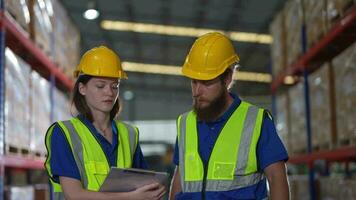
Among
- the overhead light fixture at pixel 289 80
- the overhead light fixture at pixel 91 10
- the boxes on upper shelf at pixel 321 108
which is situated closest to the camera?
the boxes on upper shelf at pixel 321 108

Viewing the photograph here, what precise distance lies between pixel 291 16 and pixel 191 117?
4.77 m

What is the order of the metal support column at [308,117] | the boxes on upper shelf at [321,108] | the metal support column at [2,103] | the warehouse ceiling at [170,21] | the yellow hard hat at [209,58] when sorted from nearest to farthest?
the yellow hard hat at [209,58] < the metal support column at [2,103] < the boxes on upper shelf at [321,108] < the metal support column at [308,117] < the warehouse ceiling at [170,21]

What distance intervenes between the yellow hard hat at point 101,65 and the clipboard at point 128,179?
1.96 feet

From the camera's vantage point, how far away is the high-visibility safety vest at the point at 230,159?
100.0 inches

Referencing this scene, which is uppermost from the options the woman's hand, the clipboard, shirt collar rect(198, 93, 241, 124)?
shirt collar rect(198, 93, 241, 124)

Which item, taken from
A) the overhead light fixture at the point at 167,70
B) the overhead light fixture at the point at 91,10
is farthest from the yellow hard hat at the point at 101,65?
the overhead light fixture at the point at 167,70

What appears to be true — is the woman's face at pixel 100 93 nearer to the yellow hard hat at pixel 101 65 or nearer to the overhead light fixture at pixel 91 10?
the yellow hard hat at pixel 101 65

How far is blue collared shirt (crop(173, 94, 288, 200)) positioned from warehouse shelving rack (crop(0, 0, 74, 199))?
2.43 meters

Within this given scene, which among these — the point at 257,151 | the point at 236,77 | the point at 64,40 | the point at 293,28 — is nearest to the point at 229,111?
the point at 257,151

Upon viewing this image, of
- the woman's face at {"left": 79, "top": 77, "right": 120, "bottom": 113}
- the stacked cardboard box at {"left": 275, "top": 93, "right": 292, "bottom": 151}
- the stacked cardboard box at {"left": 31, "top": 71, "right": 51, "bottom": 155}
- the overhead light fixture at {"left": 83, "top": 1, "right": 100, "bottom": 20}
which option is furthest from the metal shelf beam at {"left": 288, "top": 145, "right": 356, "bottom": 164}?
the overhead light fixture at {"left": 83, "top": 1, "right": 100, "bottom": 20}

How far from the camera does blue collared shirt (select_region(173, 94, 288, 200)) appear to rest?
8.21ft

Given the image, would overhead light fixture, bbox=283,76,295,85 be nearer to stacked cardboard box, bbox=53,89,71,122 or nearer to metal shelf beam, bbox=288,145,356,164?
metal shelf beam, bbox=288,145,356,164

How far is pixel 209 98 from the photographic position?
102 inches

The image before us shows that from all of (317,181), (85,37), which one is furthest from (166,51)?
(317,181)
